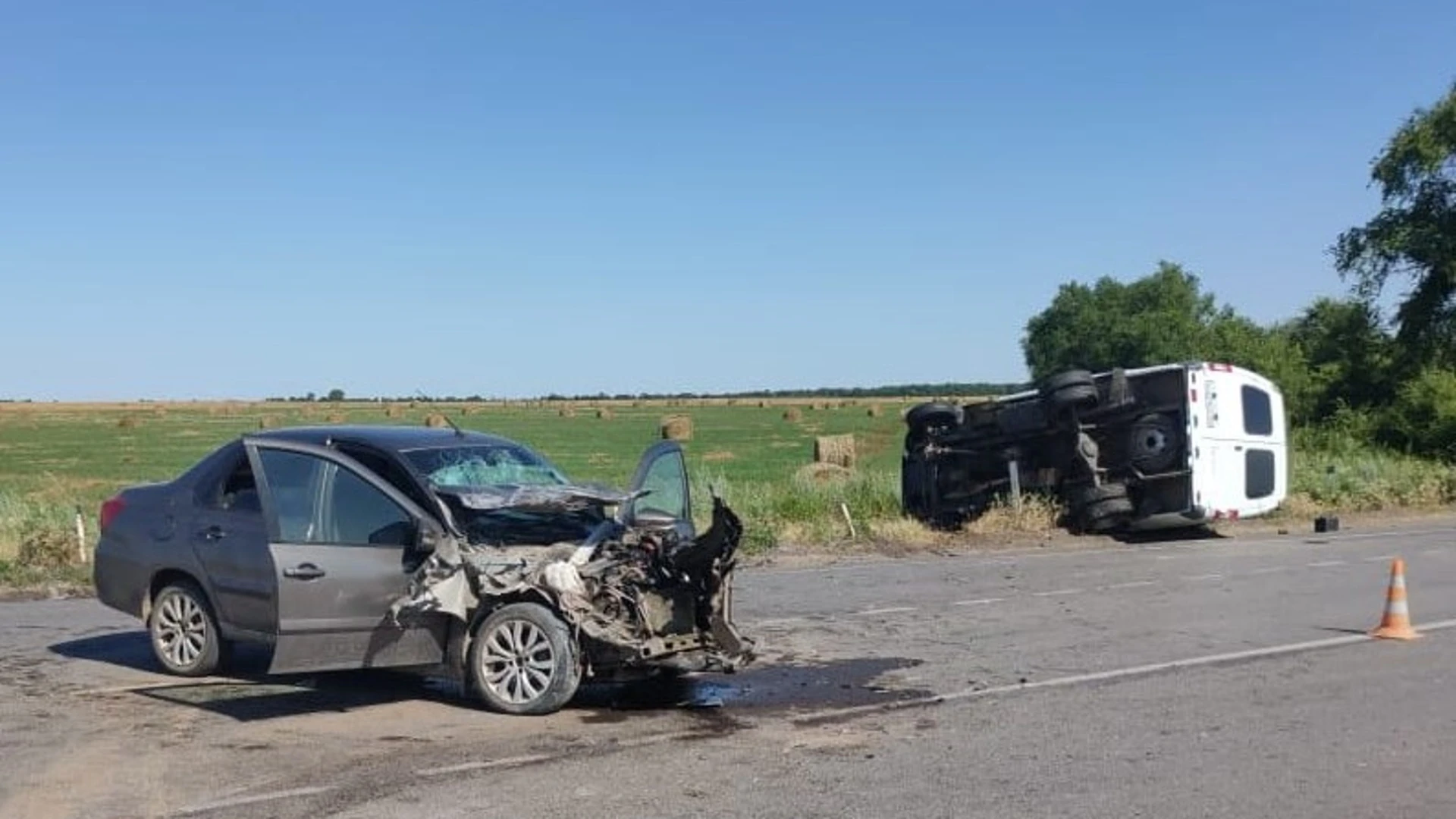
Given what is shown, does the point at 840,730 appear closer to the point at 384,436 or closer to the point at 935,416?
the point at 384,436

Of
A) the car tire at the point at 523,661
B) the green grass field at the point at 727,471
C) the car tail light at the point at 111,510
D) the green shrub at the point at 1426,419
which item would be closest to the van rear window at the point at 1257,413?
the green grass field at the point at 727,471

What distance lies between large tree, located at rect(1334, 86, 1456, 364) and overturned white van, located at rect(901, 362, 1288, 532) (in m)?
22.4

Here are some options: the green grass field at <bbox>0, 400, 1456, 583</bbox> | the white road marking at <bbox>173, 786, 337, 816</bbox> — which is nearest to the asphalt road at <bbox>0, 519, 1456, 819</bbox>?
the white road marking at <bbox>173, 786, 337, 816</bbox>

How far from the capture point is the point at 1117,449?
1880 centimetres

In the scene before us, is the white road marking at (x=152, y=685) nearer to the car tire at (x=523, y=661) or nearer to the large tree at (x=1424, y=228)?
the car tire at (x=523, y=661)

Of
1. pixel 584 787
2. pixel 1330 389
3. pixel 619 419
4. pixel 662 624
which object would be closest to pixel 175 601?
pixel 662 624

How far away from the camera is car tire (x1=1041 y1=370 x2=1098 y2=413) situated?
18.5m

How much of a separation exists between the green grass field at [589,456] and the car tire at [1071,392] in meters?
2.89

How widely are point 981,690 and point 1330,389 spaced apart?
3501cm

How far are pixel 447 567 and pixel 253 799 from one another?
2.05 m

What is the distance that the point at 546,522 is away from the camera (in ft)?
27.6

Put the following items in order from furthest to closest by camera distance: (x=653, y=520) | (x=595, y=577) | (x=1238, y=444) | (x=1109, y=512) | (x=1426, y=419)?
(x=1426, y=419) → (x=1109, y=512) → (x=1238, y=444) → (x=653, y=520) → (x=595, y=577)

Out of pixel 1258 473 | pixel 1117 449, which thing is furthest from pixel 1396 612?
pixel 1258 473

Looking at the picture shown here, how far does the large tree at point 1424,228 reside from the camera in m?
38.2
